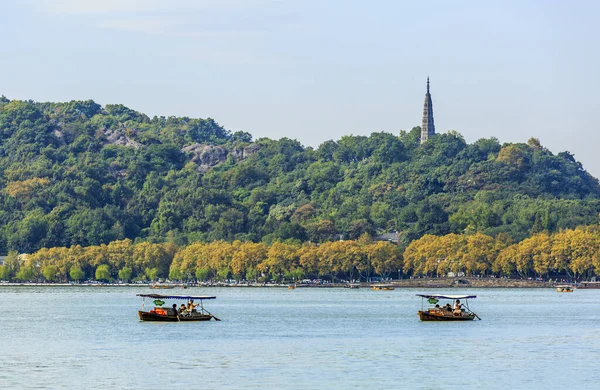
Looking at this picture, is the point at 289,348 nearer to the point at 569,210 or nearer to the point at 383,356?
the point at 383,356

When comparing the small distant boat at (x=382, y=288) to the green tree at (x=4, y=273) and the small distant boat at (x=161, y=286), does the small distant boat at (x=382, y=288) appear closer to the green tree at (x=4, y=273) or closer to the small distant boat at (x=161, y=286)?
the small distant boat at (x=161, y=286)

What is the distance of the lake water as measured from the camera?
50.8 meters

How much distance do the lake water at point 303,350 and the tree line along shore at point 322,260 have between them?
59.4m

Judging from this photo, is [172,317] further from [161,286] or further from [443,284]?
[161,286]

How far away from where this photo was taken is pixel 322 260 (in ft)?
560

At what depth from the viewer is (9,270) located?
618ft

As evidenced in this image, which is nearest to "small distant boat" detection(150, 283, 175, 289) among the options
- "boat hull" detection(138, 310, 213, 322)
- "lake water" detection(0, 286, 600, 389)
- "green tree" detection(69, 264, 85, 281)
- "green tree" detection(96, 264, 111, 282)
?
"green tree" detection(96, 264, 111, 282)

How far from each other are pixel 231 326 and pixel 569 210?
114570 mm

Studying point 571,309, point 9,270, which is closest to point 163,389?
point 571,309

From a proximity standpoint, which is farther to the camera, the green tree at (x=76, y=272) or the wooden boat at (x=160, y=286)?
the green tree at (x=76, y=272)

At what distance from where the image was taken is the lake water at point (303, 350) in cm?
5075

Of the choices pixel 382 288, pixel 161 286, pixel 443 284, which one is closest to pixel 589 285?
pixel 443 284

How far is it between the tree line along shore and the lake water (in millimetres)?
59401

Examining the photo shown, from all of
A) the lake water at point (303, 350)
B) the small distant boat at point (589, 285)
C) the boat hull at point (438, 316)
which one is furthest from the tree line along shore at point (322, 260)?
the boat hull at point (438, 316)
